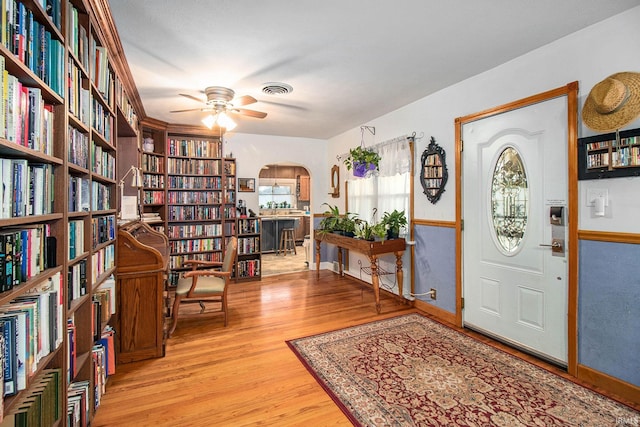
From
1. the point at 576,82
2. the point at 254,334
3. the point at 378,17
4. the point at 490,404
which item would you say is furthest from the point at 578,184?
the point at 254,334

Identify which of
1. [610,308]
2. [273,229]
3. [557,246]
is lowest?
[610,308]

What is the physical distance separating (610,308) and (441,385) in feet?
4.17

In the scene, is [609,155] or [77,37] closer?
[77,37]

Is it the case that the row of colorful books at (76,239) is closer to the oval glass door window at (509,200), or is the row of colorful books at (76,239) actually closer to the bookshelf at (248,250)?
the oval glass door window at (509,200)

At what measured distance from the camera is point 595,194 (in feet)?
7.43

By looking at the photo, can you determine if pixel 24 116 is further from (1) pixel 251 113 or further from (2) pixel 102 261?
(1) pixel 251 113

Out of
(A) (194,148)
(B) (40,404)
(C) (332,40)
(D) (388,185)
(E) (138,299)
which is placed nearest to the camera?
(B) (40,404)

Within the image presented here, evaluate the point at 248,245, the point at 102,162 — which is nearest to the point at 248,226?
the point at 248,245

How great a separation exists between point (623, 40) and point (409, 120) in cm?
214

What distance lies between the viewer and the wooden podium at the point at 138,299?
260 centimetres

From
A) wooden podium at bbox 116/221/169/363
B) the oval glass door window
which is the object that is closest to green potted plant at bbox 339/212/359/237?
the oval glass door window

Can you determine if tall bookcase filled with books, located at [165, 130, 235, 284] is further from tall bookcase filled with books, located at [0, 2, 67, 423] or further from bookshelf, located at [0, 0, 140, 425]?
tall bookcase filled with books, located at [0, 2, 67, 423]

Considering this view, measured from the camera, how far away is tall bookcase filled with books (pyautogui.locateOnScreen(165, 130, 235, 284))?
16.8ft

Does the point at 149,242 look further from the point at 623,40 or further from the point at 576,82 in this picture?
the point at 623,40
